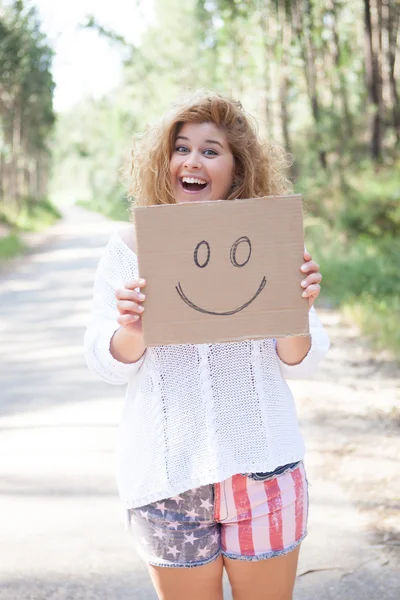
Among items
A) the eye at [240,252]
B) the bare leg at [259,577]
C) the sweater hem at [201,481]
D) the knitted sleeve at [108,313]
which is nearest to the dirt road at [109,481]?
the bare leg at [259,577]

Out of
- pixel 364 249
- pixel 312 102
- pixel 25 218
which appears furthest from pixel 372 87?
pixel 25 218

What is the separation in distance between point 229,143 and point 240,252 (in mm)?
405

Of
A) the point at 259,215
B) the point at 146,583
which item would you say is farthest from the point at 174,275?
the point at 146,583

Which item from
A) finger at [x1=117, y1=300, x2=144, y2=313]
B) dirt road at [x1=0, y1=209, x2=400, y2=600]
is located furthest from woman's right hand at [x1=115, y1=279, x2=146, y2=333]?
dirt road at [x1=0, y1=209, x2=400, y2=600]

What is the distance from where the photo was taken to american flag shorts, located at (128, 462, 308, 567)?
179 cm

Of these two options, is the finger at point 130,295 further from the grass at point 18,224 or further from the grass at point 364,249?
the grass at point 18,224

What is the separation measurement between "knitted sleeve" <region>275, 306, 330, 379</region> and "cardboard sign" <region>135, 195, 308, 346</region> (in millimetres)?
179

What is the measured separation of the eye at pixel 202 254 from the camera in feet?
5.66

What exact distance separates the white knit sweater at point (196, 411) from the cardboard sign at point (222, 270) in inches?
5.7

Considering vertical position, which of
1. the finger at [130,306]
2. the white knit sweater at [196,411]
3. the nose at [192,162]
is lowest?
the white knit sweater at [196,411]

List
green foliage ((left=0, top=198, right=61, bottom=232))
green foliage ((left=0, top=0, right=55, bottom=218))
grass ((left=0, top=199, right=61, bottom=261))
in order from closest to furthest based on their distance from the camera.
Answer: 1. grass ((left=0, top=199, right=61, bottom=261))
2. green foliage ((left=0, top=0, right=55, bottom=218))
3. green foliage ((left=0, top=198, right=61, bottom=232))

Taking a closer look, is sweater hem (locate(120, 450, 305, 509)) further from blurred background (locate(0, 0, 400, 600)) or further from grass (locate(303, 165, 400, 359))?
grass (locate(303, 165, 400, 359))

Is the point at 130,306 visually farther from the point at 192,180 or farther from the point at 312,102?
the point at 312,102

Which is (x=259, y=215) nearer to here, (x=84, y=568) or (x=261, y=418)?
(x=261, y=418)
